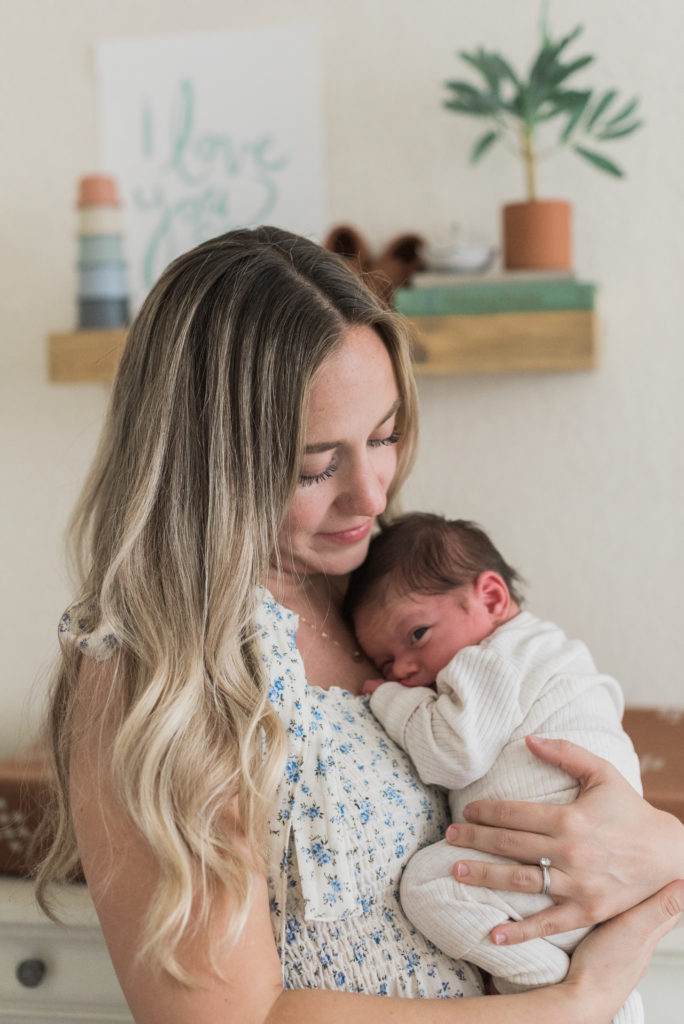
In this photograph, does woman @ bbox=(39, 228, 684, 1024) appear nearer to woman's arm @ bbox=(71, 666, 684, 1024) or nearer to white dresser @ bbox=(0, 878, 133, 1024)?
woman's arm @ bbox=(71, 666, 684, 1024)

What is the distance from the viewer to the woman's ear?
1280mm

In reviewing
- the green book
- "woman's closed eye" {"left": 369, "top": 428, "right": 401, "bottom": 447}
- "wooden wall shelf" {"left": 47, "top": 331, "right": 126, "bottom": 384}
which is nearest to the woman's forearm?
"woman's closed eye" {"left": 369, "top": 428, "right": 401, "bottom": 447}

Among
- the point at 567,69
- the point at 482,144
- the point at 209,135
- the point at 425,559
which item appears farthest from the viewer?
the point at 209,135

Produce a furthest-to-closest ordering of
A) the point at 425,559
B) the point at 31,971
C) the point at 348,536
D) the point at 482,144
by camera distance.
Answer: the point at 482,144 < the point at 31,971 < the point at 425,559 < the point at 348,536

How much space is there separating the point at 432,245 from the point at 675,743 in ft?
3.00

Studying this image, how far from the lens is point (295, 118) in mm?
1860

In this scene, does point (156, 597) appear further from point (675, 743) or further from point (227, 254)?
point (675, 743)

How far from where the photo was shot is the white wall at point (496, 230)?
177 cm

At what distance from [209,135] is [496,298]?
63 centimetres

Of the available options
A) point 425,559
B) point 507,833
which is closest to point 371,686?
point 425,559

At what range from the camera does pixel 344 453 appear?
3.65 ft

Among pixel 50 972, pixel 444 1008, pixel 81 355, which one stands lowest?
pixel 50 972

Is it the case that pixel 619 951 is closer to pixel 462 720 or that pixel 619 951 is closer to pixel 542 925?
pixel 542 925

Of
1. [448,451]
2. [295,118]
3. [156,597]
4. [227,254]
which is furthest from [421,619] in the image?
[295,118]
